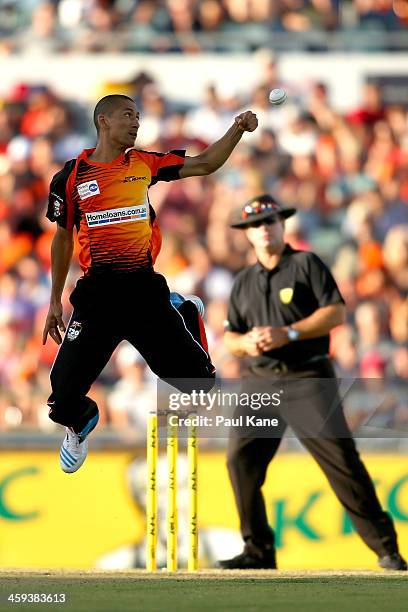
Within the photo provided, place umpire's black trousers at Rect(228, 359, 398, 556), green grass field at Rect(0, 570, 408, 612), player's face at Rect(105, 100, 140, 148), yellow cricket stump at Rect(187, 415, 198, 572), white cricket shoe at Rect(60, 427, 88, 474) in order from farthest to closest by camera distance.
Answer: umpire's black trousers at Rect(228, 359, 398, 556) → yellow cricket stump at Rect(187, 415, 198, 572) → white cricket shoe at Rect(60, 427, 88, 474) → player's face at Rect(105, 100, 140, 148) → green grass field at Rect(0, 570, 408, 612)

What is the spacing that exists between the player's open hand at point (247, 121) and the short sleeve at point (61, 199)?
1.02 meters

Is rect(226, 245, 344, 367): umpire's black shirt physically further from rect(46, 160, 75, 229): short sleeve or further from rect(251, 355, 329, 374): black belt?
rect(46, 160, 75, 229): short sleeve

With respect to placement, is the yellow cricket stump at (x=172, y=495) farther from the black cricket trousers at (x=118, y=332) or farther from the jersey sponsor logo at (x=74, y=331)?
the jersey sponsor logo at (x=74, y=331)

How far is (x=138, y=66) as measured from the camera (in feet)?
44.8

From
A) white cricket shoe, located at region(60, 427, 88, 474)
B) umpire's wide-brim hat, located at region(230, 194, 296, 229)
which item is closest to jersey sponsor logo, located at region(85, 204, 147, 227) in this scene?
white cricket shoe, located at region(60, 427, 88, 474)

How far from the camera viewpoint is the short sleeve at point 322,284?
28.3ft

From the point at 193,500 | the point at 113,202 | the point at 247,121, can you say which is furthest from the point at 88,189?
the point at 193,500

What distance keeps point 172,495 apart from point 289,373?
1.12 m

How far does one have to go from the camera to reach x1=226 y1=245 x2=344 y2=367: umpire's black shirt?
867cm

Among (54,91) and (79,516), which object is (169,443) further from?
(54,91)

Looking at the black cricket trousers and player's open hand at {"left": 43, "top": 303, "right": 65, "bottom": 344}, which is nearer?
the black cricket trousers

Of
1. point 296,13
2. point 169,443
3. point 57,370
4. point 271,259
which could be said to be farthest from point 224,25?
point 57,370

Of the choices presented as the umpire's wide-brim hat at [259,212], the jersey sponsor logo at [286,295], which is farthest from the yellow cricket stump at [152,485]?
the umpire's wide-brim hat at [259,212]

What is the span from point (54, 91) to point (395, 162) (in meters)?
3.61
